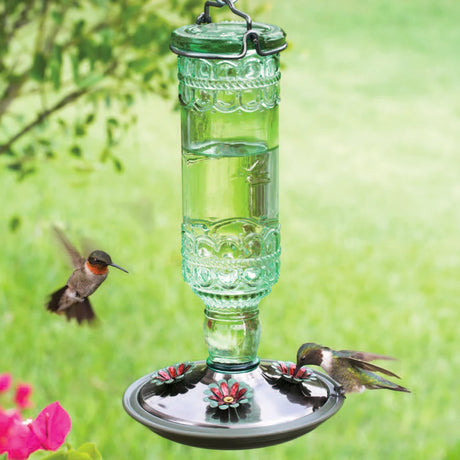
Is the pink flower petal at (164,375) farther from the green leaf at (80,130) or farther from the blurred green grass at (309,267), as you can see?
the green leaf at (80,130)

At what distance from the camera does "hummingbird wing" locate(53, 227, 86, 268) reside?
6.90ft

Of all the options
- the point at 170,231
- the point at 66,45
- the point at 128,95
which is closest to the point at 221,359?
the point at 128,95

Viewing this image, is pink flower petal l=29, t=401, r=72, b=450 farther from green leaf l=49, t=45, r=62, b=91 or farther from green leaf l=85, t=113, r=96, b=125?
green leaf l=85, t=113, r=96, b=125

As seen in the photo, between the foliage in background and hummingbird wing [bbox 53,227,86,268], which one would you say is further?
the foliage in background

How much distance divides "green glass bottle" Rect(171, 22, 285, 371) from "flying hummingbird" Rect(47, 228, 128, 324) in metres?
0.27

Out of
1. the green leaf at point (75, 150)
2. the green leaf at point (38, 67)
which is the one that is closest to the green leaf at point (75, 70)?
the green leaf at point (38, 67)

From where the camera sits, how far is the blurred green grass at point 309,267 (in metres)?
4.58

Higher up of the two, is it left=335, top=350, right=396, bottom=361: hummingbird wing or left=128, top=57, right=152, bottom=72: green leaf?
left=128, top=57, right=152, bottom=72: green leaf

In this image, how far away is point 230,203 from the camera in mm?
1714

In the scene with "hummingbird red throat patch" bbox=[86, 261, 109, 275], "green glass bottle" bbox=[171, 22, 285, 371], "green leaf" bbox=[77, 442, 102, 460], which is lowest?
"green leaf" bbox=[77, 442, 102, 460]

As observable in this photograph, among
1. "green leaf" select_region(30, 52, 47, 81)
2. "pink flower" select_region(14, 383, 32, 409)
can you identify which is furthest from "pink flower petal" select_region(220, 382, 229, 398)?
"green leaf" select_region(30, 52, 47, 81)

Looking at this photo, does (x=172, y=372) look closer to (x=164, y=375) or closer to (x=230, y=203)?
(x=164, y=375)

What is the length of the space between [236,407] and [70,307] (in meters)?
0.70

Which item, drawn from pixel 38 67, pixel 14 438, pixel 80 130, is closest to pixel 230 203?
pixel 14 438
